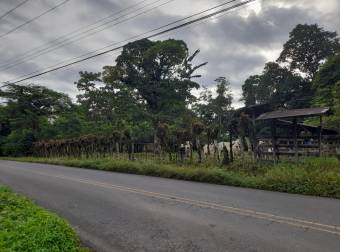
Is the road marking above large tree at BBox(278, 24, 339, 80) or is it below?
below

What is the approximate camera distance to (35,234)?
4.85 meters

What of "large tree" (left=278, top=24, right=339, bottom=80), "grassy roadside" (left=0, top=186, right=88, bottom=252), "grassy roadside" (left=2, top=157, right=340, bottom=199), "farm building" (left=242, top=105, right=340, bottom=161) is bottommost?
"grassy roadside" (left=0, top=186, right=88, bottom=252)

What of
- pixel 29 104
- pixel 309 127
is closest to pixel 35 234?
pixel 309 127

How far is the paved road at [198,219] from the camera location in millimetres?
4910

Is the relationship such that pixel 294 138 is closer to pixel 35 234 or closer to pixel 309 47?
pixel 35 234

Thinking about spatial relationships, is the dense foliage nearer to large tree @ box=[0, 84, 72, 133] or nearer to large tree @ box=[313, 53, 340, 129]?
large tree @ box=[313, 53, 340, 129]

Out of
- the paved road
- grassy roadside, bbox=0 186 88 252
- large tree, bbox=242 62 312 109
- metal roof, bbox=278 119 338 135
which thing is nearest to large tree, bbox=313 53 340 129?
large tree, bbox=242 62 312 109

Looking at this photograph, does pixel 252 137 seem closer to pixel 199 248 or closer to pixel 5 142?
pixel 199 248

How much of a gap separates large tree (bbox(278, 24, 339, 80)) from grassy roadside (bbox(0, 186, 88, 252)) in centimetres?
4847

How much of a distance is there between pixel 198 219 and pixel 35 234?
3145mm

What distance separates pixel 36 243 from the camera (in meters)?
4.56

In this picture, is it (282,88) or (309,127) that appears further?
(282,88)

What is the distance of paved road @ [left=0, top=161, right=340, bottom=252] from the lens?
4910 mm

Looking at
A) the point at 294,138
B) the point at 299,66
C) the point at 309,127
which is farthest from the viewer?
the point at 299,66
